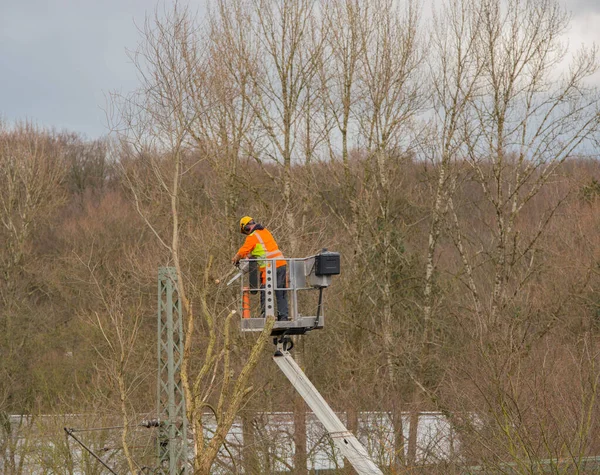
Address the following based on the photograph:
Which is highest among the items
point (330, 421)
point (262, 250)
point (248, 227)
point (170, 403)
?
point (248, 227)

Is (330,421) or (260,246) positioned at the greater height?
(260,246)

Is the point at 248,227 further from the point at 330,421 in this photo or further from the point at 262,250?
the point at 330,421

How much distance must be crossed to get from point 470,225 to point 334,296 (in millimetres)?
13369

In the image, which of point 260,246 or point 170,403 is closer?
point 170,403

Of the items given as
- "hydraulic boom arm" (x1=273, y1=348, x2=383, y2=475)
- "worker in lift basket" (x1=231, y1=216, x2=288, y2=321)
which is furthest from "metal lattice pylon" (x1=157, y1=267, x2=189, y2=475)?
"hydraulic boom arm" (x1=273, y1=348, x2=383, y2=475)

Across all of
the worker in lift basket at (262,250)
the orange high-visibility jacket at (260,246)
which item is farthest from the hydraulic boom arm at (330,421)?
the orange high-visibility jacket at (260,246)

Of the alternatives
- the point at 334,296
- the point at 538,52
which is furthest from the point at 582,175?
the point at 334,296

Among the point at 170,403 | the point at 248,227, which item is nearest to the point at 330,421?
the point at 170,403

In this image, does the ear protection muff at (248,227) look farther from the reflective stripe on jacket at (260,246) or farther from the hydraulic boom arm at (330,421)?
the hydraulic boom arm at (330,421)

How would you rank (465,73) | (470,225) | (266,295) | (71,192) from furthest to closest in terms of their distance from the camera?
(71,192) < (470,225) < (465,73) < (266,295)

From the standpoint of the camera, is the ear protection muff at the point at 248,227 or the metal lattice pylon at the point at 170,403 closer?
the metal lattice pylon at the point at 170,403

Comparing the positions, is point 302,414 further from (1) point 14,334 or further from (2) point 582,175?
(2) point 582,175

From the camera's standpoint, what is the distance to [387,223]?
26766mm

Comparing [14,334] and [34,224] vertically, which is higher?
[34,224]
